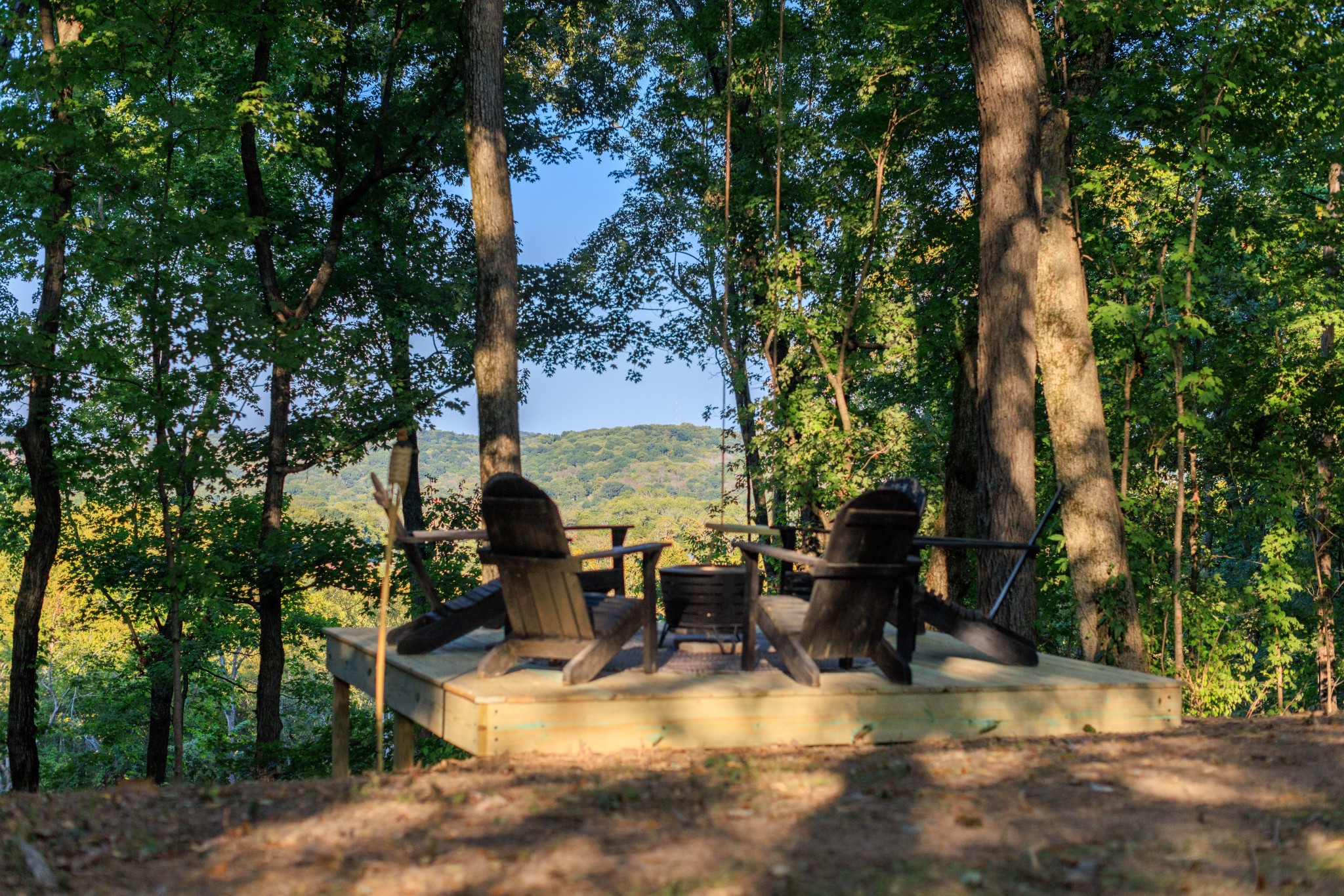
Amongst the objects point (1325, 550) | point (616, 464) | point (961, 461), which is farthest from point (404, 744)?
point (616, 464)

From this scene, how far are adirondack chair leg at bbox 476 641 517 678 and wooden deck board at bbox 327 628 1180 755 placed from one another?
1.9 inches

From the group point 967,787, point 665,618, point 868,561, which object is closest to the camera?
point 967,787

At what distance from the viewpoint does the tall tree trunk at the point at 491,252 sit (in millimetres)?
9734

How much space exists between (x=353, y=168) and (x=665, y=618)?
12.0 meters

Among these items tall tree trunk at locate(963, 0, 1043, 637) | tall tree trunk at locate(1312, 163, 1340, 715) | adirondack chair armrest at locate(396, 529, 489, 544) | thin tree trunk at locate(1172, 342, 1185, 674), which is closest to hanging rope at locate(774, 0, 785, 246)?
tall tree trunk at locate(963, 0, 1043, 637)

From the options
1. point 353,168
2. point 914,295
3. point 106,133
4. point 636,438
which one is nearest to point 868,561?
point 106,133

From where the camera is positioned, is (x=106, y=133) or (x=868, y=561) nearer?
(x=868, y=561)

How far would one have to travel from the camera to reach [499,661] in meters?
4.81

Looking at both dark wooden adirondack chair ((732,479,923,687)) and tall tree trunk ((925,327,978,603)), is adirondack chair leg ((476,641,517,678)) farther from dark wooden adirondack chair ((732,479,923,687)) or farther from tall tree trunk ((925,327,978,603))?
tall tree trunk ((925,327,978,603))

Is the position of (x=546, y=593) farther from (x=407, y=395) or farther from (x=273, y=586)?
(x=407, y=395)

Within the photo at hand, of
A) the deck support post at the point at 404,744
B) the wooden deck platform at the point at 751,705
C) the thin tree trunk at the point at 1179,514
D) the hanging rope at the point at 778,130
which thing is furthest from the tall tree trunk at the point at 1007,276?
the deck support post at the point at 404,744

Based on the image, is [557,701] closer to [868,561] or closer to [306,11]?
[868,561]

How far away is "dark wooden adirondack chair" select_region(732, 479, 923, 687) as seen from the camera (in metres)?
4.62

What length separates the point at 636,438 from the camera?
6662 cm
